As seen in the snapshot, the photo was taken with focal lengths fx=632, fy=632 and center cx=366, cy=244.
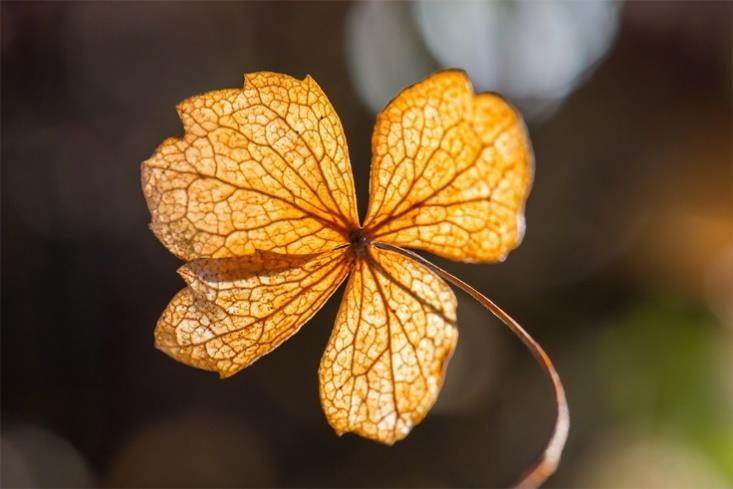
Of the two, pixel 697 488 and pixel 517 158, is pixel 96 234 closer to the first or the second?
pixel 517 158

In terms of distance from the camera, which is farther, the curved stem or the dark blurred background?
the dark blurred background

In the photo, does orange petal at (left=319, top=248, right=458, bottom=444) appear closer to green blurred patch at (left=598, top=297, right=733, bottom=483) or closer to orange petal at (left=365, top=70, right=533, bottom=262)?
orange petal at (left=365, top=70, right=533, bottom=262)

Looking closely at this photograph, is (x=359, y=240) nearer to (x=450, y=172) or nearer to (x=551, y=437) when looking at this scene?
(x=450, y=172)

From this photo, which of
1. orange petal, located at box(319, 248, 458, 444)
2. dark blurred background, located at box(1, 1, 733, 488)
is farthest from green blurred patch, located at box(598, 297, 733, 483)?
orange petal, located at box(319, 248, 458, 444)

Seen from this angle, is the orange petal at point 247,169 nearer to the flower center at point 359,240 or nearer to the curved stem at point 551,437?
the flower center at point 359,240

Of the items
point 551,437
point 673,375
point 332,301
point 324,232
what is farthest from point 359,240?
point 673,375

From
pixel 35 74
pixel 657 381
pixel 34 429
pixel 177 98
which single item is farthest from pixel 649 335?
pixel 35 74
